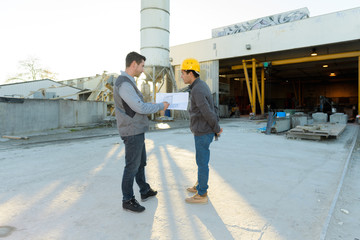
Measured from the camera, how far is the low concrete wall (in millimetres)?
8578

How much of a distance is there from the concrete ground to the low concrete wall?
431 centimetres

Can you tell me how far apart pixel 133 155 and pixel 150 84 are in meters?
16.9

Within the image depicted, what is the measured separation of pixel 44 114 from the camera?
995cm

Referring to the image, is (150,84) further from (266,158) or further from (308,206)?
(308,206)

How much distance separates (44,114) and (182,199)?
30.8 ft

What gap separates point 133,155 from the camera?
2502mm

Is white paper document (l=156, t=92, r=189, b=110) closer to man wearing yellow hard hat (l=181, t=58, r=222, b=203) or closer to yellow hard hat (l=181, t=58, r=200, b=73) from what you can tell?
man wearing yellow hard hat (l=181, t=58, r=222, b=203)

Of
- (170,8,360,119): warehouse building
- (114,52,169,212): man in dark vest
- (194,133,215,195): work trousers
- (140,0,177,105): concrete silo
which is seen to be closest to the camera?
(114,52,169,212): man in dark vest

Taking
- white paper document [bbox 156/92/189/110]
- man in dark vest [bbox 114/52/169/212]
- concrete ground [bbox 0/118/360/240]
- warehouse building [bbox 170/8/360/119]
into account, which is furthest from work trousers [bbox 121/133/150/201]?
warehouse building [bbox 170/8/360/119]

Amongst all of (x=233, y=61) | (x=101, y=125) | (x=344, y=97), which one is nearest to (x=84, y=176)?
(x=101, y=125)

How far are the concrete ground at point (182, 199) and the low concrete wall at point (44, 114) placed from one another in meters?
4.31

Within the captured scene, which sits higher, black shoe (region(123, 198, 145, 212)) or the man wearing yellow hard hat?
the man wearing yellow hard hat

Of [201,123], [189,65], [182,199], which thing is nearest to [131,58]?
[189,65]

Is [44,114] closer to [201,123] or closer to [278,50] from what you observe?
[201,123]
